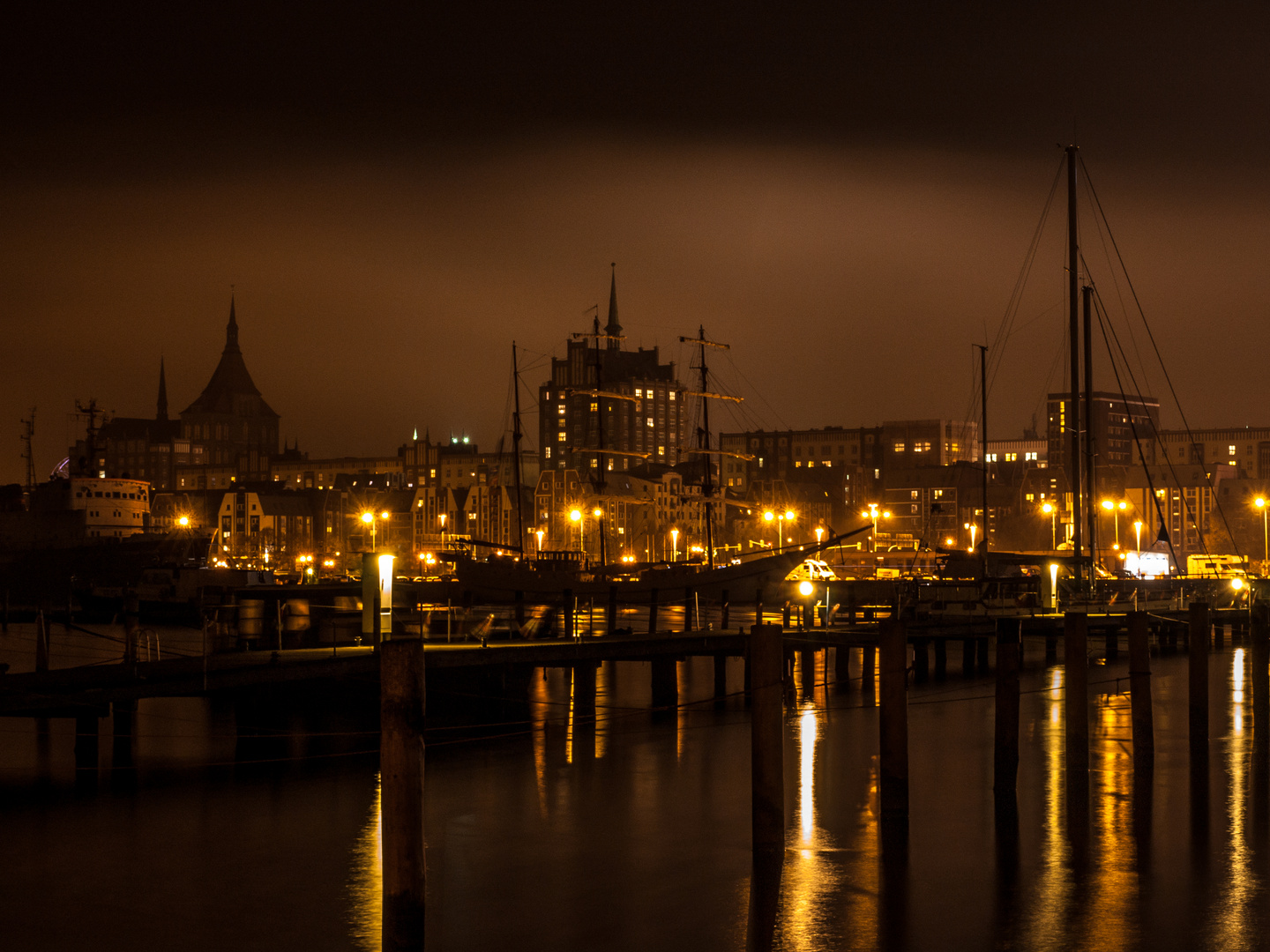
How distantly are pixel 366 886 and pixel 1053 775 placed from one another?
1639 centimetres

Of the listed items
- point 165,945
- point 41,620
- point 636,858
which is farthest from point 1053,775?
point 41,620

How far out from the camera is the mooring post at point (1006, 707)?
82.4 feet

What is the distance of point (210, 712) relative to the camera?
4084cm

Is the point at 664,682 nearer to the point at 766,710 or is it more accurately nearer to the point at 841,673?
the point at 841,673

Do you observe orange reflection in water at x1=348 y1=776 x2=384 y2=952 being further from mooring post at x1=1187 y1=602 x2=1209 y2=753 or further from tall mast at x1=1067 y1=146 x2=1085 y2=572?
tall mast at x1=1067 y1=146 x2=1085 y2=572

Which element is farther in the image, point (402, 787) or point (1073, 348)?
point (1073, 348)

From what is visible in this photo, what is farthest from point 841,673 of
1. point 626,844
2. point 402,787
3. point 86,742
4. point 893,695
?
point 402,787

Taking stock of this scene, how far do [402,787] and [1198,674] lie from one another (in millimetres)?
21870

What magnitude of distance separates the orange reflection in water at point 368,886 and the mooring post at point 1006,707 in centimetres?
1156

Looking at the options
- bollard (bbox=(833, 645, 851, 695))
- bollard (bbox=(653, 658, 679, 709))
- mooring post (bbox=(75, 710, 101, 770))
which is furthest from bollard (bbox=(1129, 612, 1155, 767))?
mooring post (bbox=(75, 710, 101, 770))

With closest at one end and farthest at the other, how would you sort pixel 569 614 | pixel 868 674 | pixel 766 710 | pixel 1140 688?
pixel 766 710
pixel 1140 688
pixel 569 614
pixel 868 674

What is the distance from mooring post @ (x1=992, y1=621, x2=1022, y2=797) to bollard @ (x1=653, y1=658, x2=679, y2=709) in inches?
573

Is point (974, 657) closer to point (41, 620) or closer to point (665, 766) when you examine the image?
point (665, 766)

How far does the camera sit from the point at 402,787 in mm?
15711
